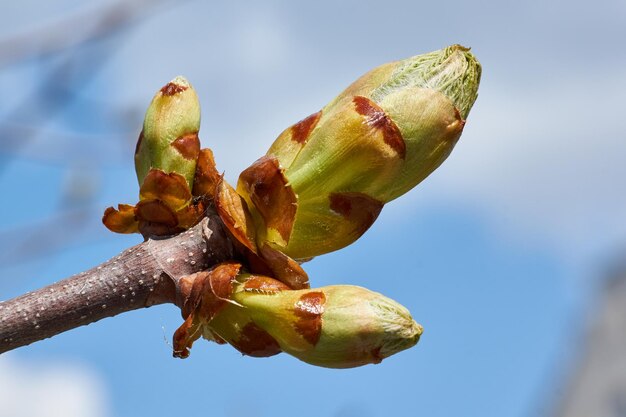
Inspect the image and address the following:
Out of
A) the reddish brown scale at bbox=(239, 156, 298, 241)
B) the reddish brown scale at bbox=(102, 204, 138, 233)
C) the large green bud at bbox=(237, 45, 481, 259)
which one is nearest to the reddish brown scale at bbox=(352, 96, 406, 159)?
the large green bud at bbox=(237, 45, 481, 259)

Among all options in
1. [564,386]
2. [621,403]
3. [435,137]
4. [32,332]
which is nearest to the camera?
[32,332]

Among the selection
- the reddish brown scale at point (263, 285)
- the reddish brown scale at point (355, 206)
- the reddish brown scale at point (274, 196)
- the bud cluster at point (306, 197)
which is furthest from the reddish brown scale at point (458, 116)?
the reddish brown scale at point (263, 285)

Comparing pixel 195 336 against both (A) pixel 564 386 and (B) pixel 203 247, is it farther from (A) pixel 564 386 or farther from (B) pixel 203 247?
(A) pixel 564 386

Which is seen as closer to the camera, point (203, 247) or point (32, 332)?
point (32, 332)

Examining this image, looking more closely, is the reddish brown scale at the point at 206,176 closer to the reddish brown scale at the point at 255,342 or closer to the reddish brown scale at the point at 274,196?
the reddish brown scale at the point at 274,196

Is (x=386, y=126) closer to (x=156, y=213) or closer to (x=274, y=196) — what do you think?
(x=274, y=196)

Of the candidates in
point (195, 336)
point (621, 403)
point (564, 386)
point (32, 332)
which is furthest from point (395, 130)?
point (564, 386)
